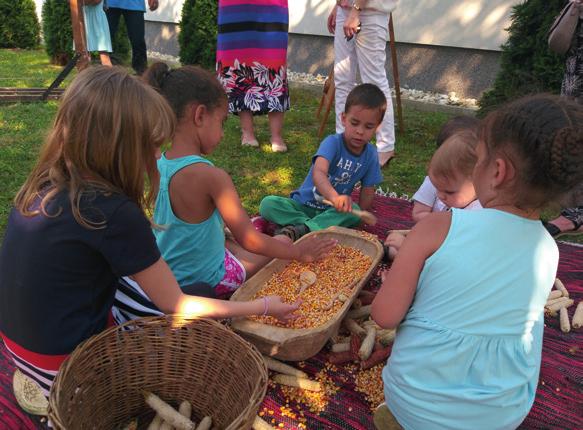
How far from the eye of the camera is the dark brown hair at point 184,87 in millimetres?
1945

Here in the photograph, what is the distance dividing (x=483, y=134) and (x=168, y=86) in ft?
4.04

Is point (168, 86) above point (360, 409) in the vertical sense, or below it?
above

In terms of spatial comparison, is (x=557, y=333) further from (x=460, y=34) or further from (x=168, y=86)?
(x=460, y=34)

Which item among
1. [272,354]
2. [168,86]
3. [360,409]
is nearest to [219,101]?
[168,86]

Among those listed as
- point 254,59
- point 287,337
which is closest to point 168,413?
point 287,337

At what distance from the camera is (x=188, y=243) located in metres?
2.09

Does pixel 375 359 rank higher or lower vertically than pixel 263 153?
lower

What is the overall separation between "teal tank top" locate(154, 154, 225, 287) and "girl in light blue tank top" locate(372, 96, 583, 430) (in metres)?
0.96

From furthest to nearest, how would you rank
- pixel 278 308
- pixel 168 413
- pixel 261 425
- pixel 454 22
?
pixel 454 22 < pixel 278 308 < pixel 261 425 < pixel 168 413

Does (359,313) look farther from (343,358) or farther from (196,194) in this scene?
(196,194)

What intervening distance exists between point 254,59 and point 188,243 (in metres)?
2.81

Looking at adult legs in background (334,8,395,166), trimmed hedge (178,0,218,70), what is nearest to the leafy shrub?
trimmed hedge (178,0,218,70)

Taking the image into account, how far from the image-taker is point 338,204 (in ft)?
8.81

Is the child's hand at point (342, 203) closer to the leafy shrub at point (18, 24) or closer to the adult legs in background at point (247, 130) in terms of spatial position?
the adult legs in background at point (247, 130)
